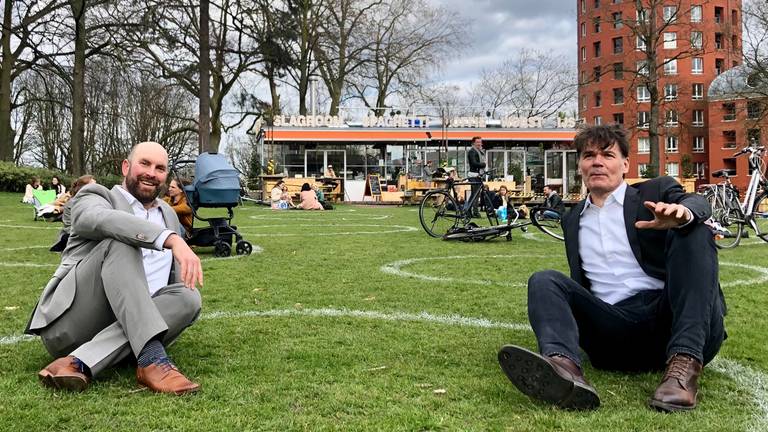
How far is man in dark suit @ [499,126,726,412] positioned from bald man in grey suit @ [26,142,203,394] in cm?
142

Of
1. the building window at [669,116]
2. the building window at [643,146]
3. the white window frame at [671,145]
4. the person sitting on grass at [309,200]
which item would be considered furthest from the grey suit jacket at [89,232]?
the white window frame at [671,145]

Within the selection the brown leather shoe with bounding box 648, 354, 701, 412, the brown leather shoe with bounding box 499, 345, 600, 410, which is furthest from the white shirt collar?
the brown leather shoe with bounding box 499, 345, 600, 410

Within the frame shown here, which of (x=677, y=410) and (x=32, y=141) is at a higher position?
(x=32, y=141)

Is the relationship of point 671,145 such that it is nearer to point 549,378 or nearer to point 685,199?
point 685,199

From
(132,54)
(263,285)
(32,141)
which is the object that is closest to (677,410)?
(263,285)

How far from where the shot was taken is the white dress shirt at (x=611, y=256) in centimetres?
293

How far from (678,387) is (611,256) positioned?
664mm

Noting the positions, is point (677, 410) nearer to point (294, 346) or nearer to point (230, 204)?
point (294, 346)

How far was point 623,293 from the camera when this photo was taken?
2.93 metres

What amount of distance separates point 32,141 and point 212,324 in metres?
48.4

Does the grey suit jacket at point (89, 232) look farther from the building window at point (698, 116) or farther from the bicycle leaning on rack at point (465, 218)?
the building window at point (698, 116)

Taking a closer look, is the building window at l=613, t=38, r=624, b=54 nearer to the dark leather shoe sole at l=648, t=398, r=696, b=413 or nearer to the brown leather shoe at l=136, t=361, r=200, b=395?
the dark leather shoe sole at l=648, t=398, r=696, b=413

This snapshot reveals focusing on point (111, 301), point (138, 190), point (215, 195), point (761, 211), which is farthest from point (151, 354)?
point (761, 211)

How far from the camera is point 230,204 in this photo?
828cm
